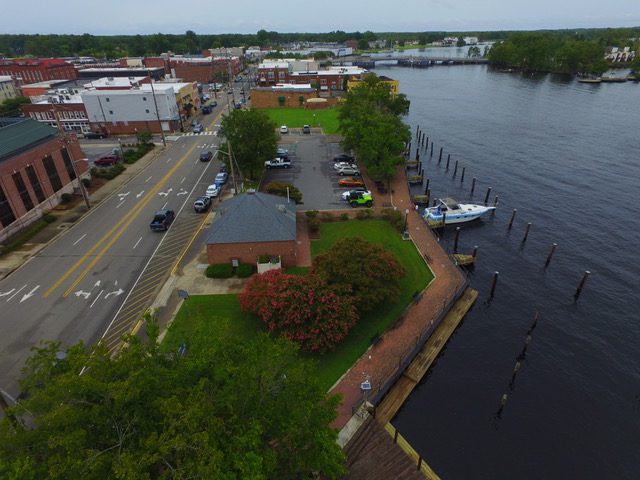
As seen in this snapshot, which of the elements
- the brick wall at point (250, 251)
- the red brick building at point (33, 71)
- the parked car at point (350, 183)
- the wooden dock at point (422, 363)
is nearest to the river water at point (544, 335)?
the wooden dock at point (422, 363)

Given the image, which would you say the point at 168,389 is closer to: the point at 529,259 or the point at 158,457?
the point at 158,457

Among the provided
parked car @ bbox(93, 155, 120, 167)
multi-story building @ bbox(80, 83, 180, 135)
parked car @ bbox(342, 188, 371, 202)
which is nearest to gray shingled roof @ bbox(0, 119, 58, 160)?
parked car @ bbox(93, 155, 120, 167)

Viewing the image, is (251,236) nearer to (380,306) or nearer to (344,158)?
(380,306)

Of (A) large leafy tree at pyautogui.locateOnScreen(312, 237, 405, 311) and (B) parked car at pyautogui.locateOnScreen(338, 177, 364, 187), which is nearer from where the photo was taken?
(A) large leafy tree at pyautogui.locateOnScreen(312, 237, 405, 311)

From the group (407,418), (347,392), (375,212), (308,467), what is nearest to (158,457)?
(308,467)

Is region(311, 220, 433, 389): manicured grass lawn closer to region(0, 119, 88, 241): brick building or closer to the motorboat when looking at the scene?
the motorboat

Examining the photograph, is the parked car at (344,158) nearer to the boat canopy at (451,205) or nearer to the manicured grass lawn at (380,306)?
the boat canopy at (451,205)
